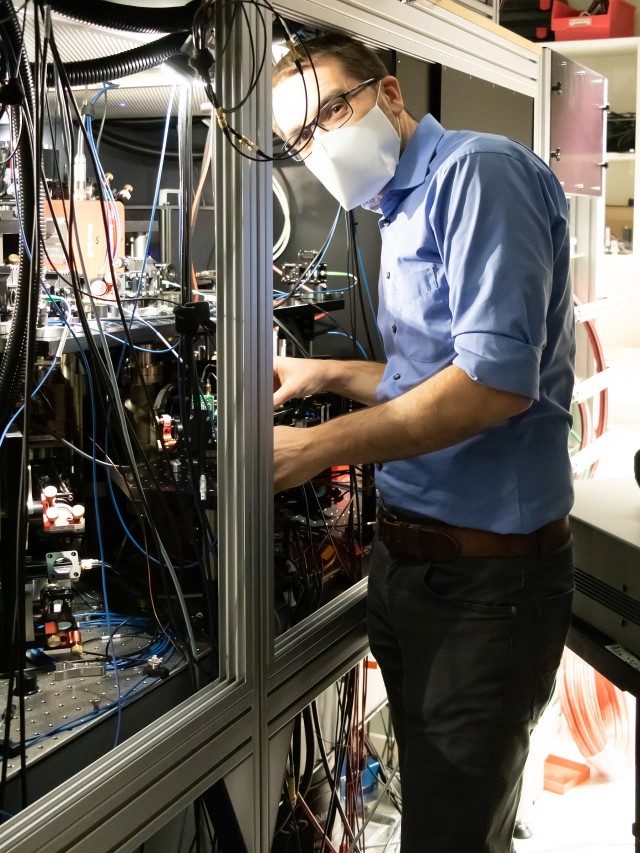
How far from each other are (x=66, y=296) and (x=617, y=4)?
3043mm

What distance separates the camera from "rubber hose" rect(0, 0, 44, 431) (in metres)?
1.08

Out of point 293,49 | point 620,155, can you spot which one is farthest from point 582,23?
point 293,49

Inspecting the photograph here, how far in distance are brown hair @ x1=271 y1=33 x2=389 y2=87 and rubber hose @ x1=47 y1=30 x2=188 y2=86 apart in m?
0.17

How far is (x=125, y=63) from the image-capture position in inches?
55.4

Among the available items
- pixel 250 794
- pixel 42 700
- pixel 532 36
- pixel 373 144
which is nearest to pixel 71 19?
pixel 373 144

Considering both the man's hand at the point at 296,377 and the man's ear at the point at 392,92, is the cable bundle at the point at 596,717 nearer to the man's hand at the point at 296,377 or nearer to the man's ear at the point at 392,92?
the man's hand at the point at 296,377

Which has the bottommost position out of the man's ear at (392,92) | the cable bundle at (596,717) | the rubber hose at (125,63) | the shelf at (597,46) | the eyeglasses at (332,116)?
the cable bundle at (596,717)

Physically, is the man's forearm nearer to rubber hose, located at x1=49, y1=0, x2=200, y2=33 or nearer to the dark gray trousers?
the dark gray trousers

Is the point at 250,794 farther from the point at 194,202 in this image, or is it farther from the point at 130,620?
the point at 194,202

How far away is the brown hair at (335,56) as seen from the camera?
1432mm

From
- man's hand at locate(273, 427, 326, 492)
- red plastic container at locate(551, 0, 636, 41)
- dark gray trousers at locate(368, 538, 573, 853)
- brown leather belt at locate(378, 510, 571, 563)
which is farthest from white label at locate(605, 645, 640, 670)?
red plastic container at locate(551, 0, 636, 41)

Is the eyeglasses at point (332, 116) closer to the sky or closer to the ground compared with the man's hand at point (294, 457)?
closer to the sky

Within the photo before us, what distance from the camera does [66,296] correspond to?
5.32ft

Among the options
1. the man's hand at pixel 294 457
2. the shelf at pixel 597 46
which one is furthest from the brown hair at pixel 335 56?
the shelf at pixel 597 46
